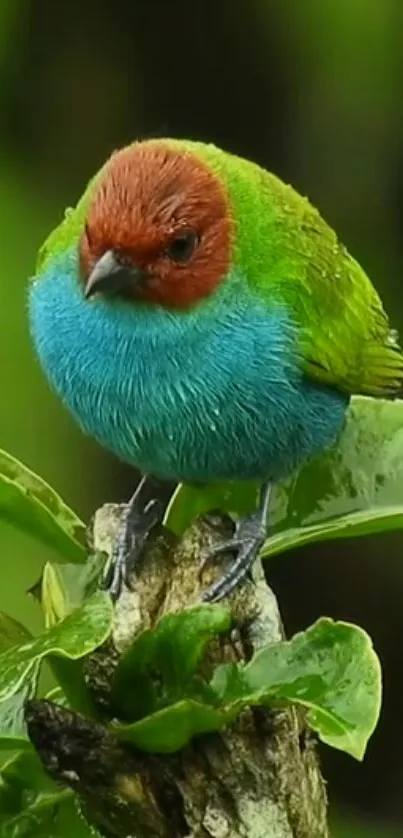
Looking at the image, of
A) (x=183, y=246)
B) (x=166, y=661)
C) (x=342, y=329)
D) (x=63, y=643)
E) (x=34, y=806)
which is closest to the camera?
(x=63, y=643)

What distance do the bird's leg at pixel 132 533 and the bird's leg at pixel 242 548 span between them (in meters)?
0.12

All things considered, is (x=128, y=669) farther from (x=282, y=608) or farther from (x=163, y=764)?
(x=282, y=608)

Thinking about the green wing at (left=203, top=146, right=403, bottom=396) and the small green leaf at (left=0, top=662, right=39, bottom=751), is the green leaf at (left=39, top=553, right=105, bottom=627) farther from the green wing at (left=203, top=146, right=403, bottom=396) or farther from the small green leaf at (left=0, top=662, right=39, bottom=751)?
the green wing at (left=203, top=146, right=403, bottom=396)

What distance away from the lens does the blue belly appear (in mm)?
2762

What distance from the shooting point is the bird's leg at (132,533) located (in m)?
2.58

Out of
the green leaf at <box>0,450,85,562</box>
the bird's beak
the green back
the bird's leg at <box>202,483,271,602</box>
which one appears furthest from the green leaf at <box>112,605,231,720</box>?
the green back

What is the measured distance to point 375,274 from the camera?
4293 mm

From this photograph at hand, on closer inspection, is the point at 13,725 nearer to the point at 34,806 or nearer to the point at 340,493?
the point at 34,806

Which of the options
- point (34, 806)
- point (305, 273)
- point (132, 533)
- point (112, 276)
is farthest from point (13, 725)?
point (305, 273)

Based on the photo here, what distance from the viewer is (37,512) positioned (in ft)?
8.55

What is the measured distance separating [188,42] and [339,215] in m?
0.61

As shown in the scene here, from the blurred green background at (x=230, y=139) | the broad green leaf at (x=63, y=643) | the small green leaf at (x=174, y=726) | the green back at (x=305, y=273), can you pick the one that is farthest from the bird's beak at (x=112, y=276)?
the blurred green background at (x=230, y=139)

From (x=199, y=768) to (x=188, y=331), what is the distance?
28.2 inches

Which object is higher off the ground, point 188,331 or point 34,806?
point 188,331
